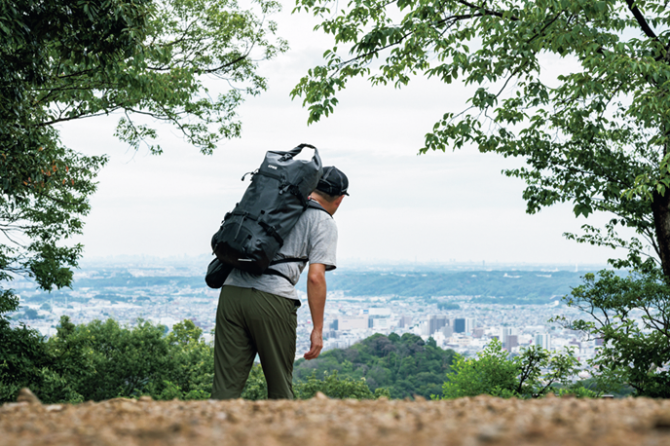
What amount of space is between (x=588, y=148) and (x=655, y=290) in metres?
2.44

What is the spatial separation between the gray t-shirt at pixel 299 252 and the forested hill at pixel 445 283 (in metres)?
70.3

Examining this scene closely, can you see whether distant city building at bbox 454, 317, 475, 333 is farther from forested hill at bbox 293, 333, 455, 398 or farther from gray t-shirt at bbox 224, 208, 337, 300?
gray t-shirt at bbox 224, 208, 337, 300

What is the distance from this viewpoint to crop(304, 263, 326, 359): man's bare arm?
3.25 metres

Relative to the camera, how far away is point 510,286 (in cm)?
7462

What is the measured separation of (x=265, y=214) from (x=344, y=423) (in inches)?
64.9

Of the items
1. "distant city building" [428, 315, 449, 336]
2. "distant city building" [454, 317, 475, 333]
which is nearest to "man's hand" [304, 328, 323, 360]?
"distant city building" [454, 317, 475, 333]

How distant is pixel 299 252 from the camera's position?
3.35m

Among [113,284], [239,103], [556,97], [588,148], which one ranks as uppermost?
[239,103]

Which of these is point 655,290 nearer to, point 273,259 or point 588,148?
point 588,148

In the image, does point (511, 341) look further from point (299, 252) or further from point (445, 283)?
point (299, 252)

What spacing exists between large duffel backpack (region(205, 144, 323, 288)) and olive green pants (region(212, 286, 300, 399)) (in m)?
0.19

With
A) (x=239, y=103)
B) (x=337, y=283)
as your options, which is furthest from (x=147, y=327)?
(x=337, y=283)

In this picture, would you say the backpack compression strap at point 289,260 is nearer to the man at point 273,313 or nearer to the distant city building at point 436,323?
the man at point 273,313

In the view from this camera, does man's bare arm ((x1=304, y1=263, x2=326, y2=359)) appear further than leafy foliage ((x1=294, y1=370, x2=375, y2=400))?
No
